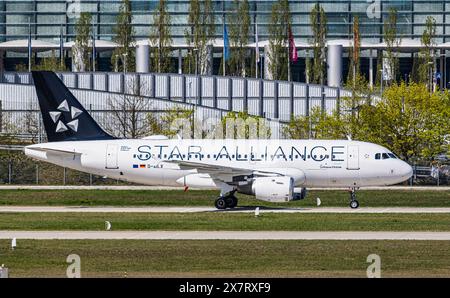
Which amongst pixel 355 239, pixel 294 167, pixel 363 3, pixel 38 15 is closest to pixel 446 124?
pixel 294 167

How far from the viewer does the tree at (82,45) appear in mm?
129875

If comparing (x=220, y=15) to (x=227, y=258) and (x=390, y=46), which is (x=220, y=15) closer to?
(x=390, y=46)

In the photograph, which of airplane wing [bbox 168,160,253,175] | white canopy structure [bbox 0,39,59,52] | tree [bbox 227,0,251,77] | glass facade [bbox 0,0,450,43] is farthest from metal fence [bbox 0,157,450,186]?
glass facade [bbox 0,0,450,43]

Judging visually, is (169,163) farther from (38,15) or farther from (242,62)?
(38,15)

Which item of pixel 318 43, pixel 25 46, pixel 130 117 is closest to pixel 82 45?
pixel 25 46

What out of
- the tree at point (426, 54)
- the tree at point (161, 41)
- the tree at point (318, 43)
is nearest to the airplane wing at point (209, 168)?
the tree at point (318, 43)

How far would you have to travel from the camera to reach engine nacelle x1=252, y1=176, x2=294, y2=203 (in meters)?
48.9

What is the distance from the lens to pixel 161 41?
414 feet

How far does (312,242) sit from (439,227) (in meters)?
7.86

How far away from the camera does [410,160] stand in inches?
3014

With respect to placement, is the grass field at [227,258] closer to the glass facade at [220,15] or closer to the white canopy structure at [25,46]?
the glass facade at [220,15]

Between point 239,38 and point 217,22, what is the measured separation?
746 cm

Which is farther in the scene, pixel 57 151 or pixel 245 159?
pixel 245 159

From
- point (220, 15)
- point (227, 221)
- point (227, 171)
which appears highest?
point (220, 15)
